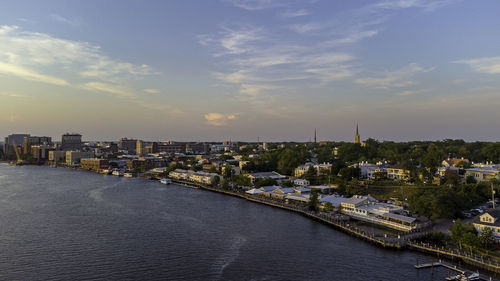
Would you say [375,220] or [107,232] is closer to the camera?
[107,232]

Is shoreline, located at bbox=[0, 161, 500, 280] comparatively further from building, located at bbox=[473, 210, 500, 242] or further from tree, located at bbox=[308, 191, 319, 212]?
building, located at bbox=[473, 210, 500, 242]

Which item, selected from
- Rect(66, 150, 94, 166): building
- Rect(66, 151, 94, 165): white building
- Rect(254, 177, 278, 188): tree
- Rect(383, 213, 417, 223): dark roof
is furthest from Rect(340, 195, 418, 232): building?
Rect(66, 151, 94, 165): white building

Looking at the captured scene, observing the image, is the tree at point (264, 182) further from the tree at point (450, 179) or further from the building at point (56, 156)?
the building at point (56, 156)

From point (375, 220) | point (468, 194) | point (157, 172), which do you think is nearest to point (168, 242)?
point (375, 220)

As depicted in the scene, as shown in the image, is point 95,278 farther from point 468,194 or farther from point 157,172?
point 157,172

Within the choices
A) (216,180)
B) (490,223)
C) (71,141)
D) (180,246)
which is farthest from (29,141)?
(490,223)

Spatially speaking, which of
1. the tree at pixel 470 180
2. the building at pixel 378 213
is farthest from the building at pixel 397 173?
the building at pixel 378 213

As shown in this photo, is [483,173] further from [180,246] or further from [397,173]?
[180,246]
